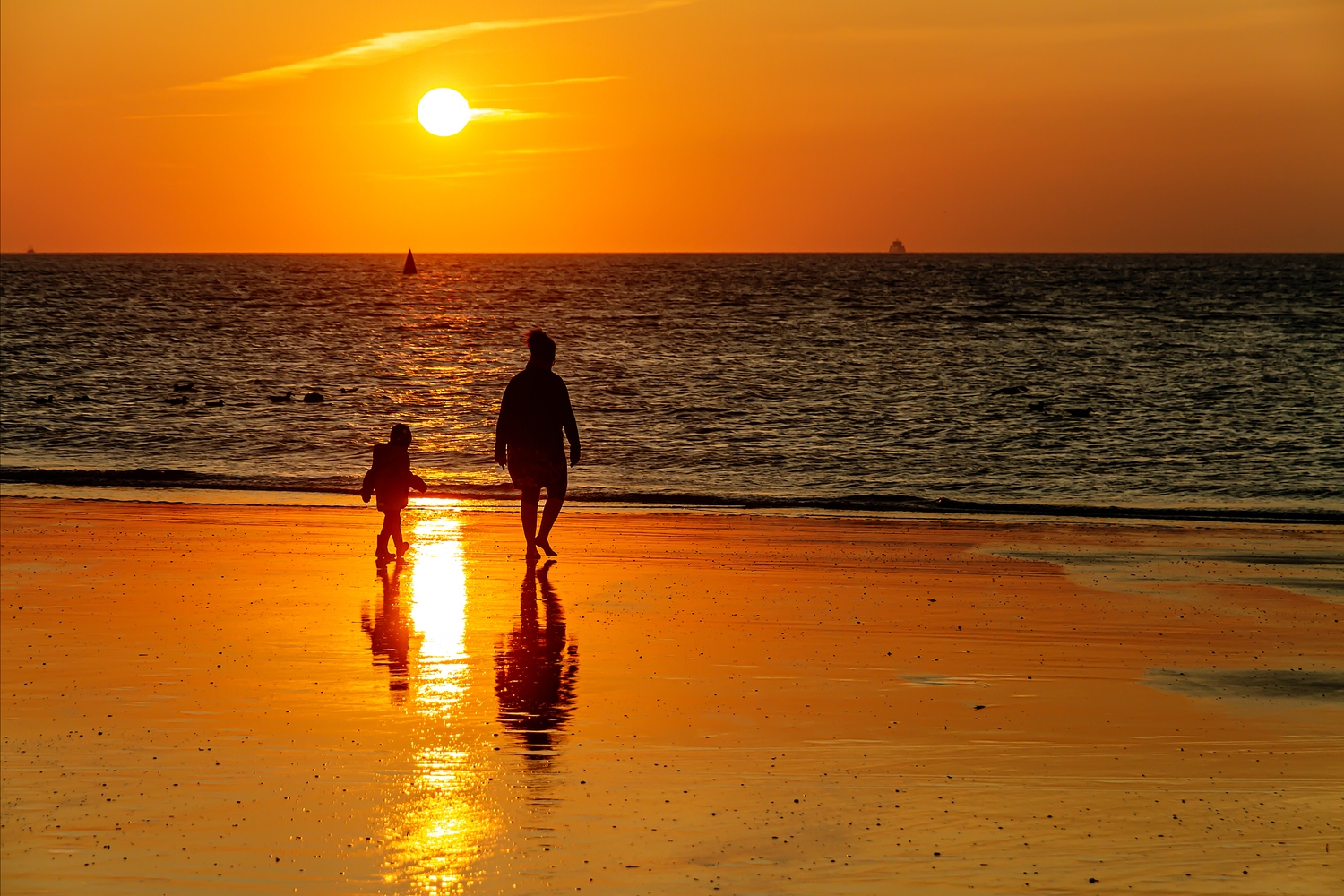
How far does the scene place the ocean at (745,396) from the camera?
21406 millimetres

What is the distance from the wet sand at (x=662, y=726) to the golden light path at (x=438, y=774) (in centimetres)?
2

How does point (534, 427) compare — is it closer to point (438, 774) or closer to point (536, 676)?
point (536, 676)

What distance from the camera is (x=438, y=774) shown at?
556 centimetres

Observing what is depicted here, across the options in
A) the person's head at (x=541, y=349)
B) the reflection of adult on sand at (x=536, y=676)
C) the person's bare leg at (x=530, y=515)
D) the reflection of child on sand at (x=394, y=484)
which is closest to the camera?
the reflection of adult on sand at (x=536, y=676)

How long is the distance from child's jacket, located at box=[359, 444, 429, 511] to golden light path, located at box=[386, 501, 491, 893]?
1.79 metres

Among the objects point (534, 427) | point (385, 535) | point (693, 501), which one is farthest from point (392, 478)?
point (693, 501)

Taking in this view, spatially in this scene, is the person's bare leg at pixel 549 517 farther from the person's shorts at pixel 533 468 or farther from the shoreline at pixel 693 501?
the shoreline at pixel 693 501

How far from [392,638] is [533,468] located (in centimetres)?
339

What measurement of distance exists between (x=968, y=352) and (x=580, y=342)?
18.3 metres

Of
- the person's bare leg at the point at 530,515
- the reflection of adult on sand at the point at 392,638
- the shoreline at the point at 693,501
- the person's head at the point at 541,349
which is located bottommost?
the shoreline at the point at 693,501

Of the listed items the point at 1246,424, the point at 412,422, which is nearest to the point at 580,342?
the point at 412,422

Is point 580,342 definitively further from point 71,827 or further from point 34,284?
point 34,284

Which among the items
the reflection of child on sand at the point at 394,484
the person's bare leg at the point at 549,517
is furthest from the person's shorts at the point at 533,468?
the reflection of child on sand at the point at 394,484

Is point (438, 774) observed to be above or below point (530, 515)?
below
